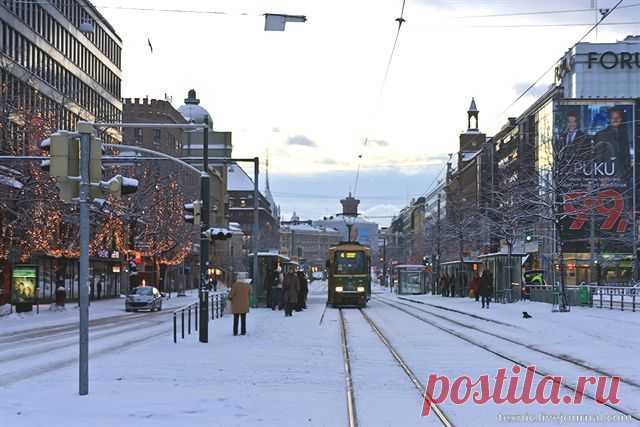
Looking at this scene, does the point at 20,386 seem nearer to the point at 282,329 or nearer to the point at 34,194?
the point at 282,329

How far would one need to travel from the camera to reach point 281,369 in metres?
17.2

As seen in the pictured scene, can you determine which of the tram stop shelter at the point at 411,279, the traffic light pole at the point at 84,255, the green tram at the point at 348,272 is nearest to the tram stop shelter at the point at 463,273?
the tram stop shelter at the point at 411,279

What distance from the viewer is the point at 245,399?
13.1 meters

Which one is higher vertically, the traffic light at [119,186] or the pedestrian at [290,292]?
the traffic light at [119,186]

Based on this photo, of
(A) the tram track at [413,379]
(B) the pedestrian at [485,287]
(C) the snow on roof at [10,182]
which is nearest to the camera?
(A) the tram track at [413,379]

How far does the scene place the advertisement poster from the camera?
42344 mm

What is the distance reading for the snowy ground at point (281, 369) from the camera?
11828mm

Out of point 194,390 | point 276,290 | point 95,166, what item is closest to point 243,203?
point 276,290

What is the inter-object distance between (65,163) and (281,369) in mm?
6148

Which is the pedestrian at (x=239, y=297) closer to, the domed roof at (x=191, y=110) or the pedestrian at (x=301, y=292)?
the pedestrian at (x=301, y=292)

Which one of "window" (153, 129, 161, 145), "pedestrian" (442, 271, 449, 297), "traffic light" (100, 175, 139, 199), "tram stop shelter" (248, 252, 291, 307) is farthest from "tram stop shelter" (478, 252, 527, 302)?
"window" (153, 129, 161, 145)

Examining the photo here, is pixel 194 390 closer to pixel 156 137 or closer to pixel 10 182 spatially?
pixel 10 182

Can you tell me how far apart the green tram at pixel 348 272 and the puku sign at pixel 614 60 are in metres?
57.1

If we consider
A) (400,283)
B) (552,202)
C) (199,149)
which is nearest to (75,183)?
(552,202)
